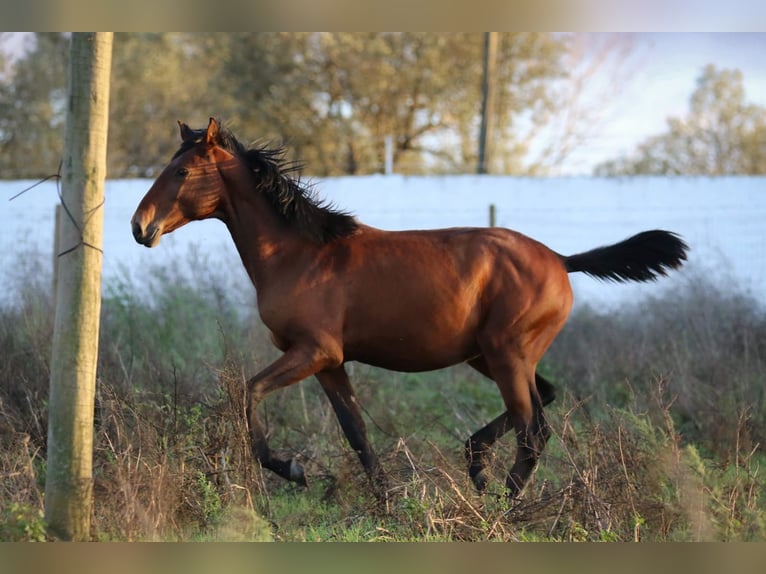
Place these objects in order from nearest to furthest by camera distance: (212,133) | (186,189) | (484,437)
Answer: (186,189), (212,133), (484,437)

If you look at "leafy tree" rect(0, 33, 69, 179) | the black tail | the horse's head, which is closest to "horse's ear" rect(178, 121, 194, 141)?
the horse's head

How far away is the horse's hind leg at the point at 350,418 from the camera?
686 centimetres

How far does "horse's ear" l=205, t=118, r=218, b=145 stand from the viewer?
266 inches

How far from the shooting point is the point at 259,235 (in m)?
7.05

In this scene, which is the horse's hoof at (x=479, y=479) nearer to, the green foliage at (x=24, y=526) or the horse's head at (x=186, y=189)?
the horse's head at (x=186, y=189)

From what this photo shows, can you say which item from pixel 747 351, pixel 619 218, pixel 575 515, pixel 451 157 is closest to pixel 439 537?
pixel 575 515

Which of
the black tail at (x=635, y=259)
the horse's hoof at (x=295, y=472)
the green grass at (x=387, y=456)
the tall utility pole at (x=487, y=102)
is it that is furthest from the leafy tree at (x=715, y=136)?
the horse's hoof at (x=295, y=472)

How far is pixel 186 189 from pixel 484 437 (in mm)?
2804

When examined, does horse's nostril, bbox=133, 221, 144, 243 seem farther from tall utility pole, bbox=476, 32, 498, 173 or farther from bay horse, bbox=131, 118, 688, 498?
tall utility pole, bbox=476, 32, 498, 173

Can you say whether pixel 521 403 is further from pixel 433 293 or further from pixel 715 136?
pixel 715 136

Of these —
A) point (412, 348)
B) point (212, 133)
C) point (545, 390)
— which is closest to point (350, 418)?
point (412, 348)

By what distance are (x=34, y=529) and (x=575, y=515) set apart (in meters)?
3.14

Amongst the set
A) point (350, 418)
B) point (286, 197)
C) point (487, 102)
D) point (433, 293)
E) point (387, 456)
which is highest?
point (487, 102)

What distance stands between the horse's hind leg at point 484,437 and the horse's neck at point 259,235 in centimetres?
172
